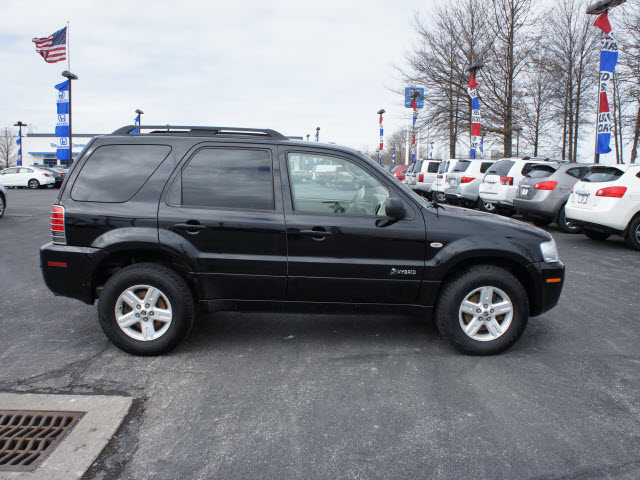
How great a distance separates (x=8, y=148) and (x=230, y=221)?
283ft

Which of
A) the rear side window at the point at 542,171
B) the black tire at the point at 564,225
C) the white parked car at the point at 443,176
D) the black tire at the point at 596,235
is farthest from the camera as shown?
the white parked car at the point at 443,176

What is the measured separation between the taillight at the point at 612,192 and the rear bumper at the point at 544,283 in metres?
6.06

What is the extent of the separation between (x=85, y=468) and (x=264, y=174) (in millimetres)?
2442

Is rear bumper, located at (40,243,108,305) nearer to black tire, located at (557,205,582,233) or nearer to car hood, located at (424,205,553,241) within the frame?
car hood, located at (424,205,553,241)

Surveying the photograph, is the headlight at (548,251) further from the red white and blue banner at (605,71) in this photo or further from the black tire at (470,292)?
the red white and blue banner at (605,71)

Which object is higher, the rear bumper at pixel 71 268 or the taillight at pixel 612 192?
the taillight at pixel 612 192

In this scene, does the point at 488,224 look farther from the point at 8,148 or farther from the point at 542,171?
the point at 8,148

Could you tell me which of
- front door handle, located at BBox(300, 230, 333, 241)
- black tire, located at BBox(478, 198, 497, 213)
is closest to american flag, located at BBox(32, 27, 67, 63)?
black tire, located at BBox(478, 198, 497, 213)

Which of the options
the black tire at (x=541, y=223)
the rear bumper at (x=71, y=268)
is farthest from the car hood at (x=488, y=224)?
the black tire at (x=541, y=223)

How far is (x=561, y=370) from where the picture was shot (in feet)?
13.0

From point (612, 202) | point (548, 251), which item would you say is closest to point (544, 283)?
point (548, 251)

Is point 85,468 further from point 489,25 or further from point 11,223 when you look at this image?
point 489,25

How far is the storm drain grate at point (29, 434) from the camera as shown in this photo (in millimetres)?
2686

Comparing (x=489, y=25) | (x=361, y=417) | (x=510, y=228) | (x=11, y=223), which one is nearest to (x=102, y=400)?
(x=361, y=417)
